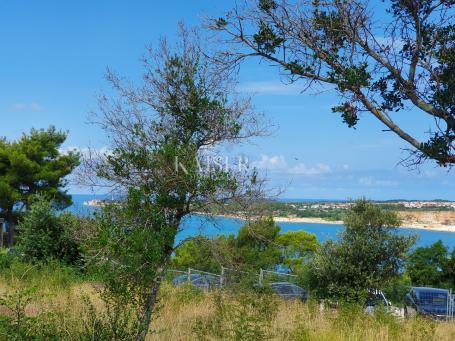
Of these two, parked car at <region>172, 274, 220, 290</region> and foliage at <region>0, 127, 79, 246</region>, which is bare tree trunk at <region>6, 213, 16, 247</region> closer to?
foliage at <region>0, 127, 79, 246</region>

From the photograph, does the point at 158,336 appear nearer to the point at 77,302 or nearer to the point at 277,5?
the point at 77,302

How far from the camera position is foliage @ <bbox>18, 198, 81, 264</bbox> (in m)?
15.8

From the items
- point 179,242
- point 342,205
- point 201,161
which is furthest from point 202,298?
point 342,205

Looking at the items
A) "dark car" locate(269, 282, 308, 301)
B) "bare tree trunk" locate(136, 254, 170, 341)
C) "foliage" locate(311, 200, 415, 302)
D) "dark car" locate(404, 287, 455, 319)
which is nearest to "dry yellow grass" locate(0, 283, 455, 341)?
"bare tree trunk" locate(136, 254, 170, 341)

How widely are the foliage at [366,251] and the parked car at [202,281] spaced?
4.04m

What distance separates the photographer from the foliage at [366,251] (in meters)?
16.3

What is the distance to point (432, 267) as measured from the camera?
25.0 m

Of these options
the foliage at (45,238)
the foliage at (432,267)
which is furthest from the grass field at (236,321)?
the foliage at (432,267)

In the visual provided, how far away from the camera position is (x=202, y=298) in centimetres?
1079

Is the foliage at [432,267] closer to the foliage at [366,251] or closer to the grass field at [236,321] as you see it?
the foliage at [366,251]

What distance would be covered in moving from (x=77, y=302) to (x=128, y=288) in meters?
2.99

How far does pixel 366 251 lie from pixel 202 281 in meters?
5.06

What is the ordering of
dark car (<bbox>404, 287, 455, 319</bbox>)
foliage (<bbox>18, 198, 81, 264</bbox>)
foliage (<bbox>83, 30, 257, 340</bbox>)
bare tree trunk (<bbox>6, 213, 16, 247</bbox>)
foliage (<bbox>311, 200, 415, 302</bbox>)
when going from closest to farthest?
foliage (<bbox>83, 30, 257, 340</bbox>) → foliage (<bbox>18, 198, 81, 264</bbox>) → foliage (<bbox>311, 200, 415, 302</bbox>) → dark car (<bbox>404, 287, 455, 319</bbox>) → bare tree trunk (<bbox>6, 213, 16, 247</bbox>)

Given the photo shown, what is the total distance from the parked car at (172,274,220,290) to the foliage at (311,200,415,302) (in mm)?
4039
